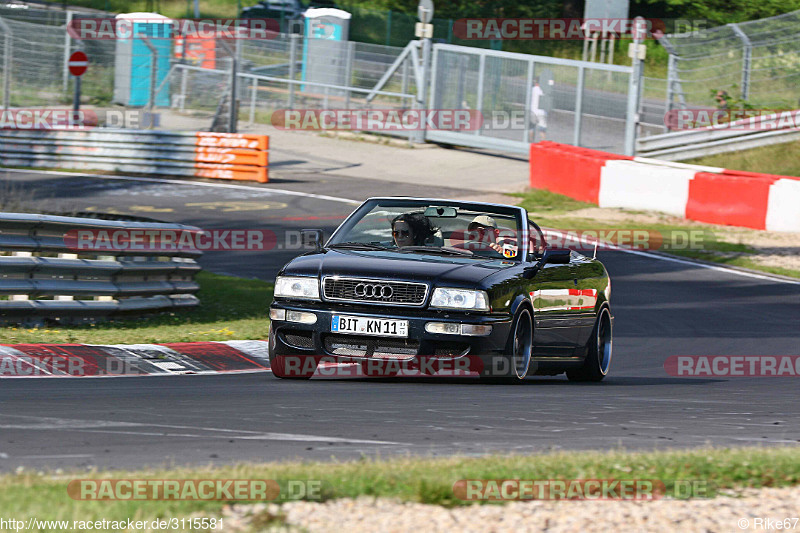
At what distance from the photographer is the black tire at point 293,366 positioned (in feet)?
28.3

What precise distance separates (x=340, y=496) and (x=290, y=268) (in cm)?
394

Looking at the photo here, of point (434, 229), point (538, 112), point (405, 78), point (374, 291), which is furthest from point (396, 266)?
point (405, 78)

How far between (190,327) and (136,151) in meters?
17.1

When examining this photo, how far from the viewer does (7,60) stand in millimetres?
32219

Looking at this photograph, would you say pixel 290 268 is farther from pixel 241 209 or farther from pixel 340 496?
pixel 241 209

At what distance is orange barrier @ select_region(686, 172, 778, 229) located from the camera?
20812mm

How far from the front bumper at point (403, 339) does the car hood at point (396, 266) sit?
0.22m

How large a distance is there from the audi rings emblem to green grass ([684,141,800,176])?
20343mm

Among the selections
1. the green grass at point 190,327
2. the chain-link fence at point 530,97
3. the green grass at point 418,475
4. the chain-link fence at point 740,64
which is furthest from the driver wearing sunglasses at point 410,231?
the chain-link fence at point 530,97

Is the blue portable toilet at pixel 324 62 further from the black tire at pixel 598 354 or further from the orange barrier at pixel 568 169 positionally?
the black tire at pixel 598 354

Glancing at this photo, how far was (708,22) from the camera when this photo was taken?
51.6 meters
